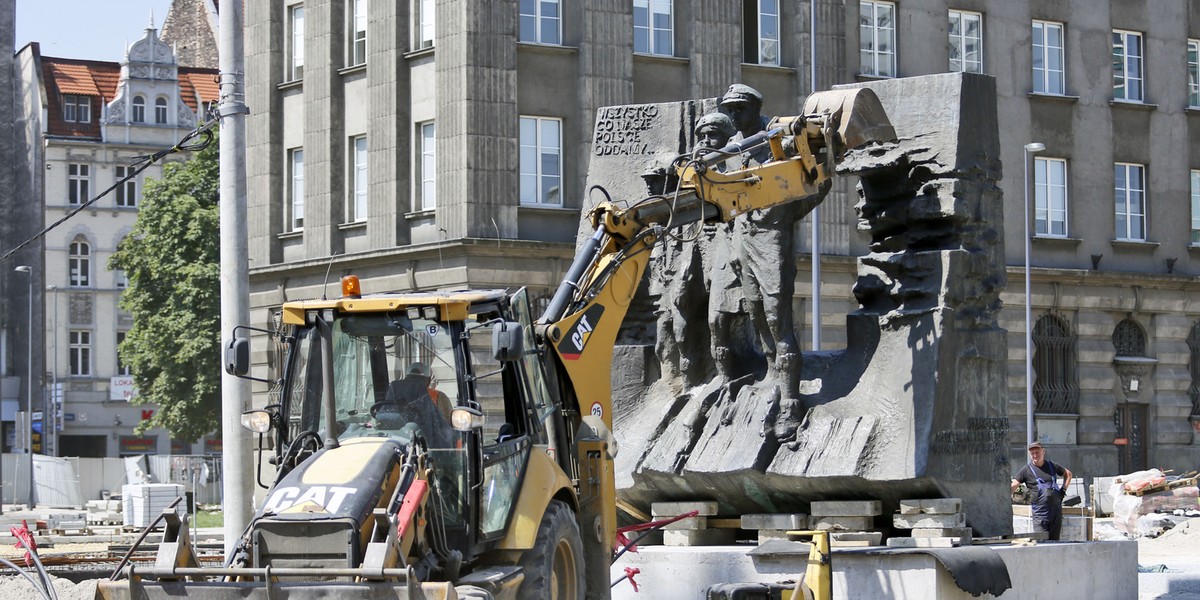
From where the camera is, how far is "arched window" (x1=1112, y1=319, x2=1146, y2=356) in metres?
41.2

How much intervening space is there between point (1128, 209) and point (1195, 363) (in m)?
4.46

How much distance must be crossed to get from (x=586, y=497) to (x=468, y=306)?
223 cm

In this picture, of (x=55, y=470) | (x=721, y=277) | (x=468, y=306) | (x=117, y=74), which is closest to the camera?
(x=468, y=306)

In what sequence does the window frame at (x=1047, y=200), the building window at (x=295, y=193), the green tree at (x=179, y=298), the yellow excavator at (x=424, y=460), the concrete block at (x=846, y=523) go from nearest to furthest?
the yellow excavator at (x=424, y=460) → the concrete block at (x=846, y=523) → the building window at (x=295, y=193) → the window frame at (x=1047, y=200) → the green tree at (x=179, y=298)

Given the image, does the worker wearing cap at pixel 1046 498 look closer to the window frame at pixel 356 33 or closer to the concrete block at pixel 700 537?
the concrete block at pixel 700 537

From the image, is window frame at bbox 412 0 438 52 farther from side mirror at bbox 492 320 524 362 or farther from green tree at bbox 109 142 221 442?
side mirror at bbox 492 320 524 362

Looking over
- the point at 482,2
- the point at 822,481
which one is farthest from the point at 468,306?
the point at 482,2

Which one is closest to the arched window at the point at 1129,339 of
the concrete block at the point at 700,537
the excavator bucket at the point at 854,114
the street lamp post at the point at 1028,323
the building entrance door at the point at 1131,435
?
the building entrance door at the point at 1131,435

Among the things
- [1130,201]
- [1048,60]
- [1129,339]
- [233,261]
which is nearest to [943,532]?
[233,261]

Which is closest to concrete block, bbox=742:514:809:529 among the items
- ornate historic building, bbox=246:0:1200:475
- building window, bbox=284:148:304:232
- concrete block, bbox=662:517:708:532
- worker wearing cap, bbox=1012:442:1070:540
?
concrete block, bbox=662:517:708:532

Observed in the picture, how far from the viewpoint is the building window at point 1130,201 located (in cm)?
4084

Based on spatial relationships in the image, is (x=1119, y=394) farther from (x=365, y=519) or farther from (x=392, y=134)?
(x=365, y=519)

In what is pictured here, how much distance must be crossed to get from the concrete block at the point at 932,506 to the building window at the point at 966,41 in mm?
25906

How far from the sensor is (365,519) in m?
9.79
